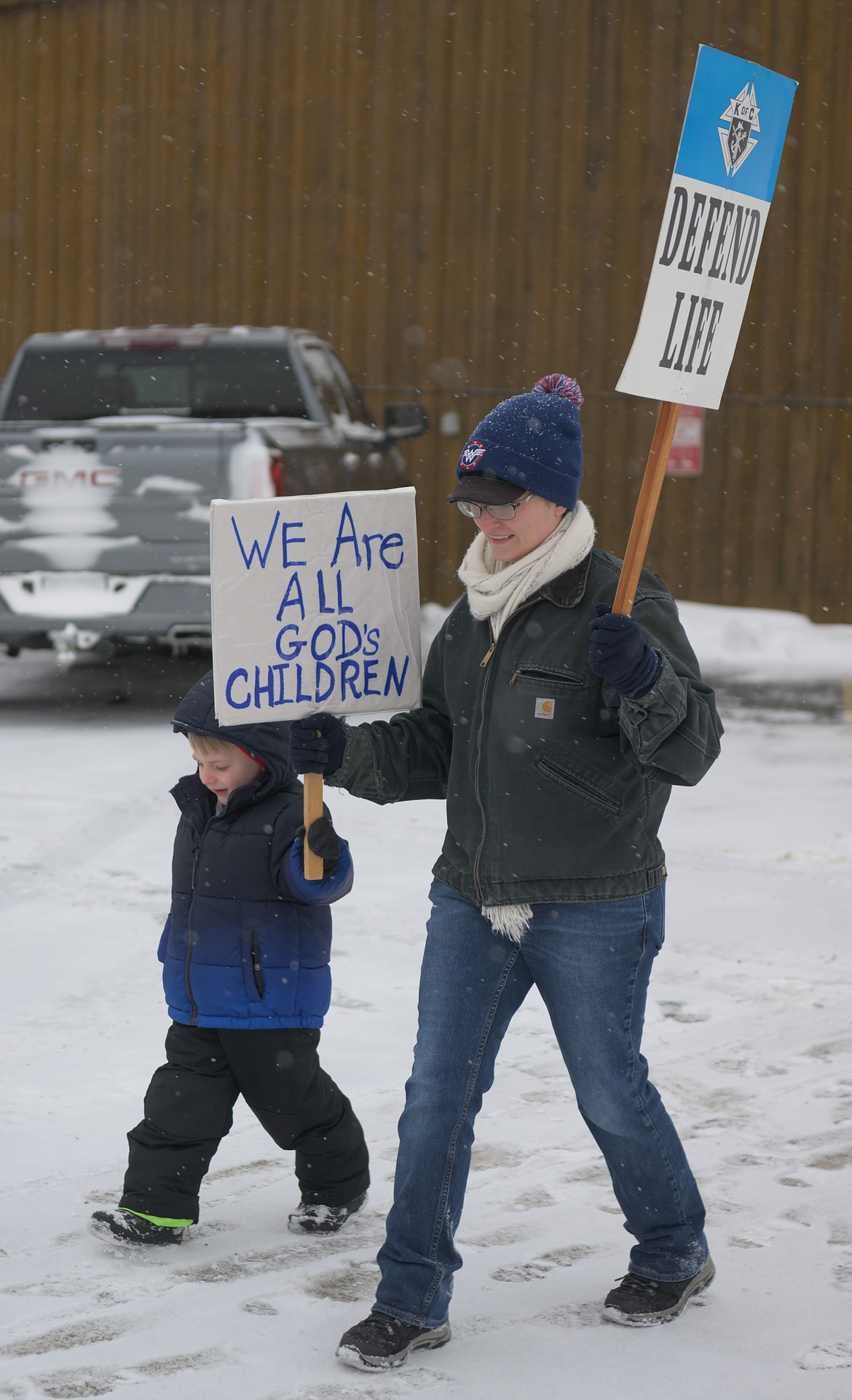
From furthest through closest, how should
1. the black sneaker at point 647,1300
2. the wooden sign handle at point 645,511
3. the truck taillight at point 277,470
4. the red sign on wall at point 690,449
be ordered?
1. the red sign on wall at point 690,449
2. the truck taillight at point 277,470
3. the black sneaker at point 647,1300
4. the wooden sign handle at point 645,511

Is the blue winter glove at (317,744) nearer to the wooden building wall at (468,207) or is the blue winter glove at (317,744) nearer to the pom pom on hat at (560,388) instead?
the pom pom on hat at (560,388)

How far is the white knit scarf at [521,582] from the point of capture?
9.42ft

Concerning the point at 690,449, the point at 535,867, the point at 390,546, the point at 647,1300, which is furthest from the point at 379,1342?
the point at 690,449

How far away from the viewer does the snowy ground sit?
9.41 ft

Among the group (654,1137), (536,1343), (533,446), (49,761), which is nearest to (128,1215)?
(536,1343)

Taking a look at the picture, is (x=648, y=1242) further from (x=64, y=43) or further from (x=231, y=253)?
(x=64, y=43)

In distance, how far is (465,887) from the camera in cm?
293

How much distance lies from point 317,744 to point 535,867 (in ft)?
1.57

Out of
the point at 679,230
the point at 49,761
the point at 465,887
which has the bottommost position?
the point at 49,761

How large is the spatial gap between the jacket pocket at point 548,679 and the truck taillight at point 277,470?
561 cm

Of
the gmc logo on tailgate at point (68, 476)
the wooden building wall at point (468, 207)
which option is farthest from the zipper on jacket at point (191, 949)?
the wooden building wall at point (468, 207)

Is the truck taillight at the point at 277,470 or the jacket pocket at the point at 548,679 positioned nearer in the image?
the jacket pocket at the point at 548,679

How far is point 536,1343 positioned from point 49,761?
538 centimetres

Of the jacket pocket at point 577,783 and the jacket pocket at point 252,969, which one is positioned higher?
the jacket pocket at point 577,783
